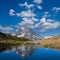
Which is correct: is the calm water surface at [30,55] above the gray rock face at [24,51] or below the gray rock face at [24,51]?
below

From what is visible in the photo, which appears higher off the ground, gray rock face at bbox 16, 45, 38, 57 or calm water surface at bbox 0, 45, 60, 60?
gray rock face at bbox 16, 45, 38, 57

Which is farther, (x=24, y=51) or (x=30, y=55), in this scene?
(x=24, y=51)

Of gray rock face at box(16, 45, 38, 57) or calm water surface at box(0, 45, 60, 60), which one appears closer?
calm water surface at box(0, 45, 60, 60)

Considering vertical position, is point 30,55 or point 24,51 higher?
point 24,51

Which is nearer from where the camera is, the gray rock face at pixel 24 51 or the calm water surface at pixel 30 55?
the calm water surface at pixel 30 55
